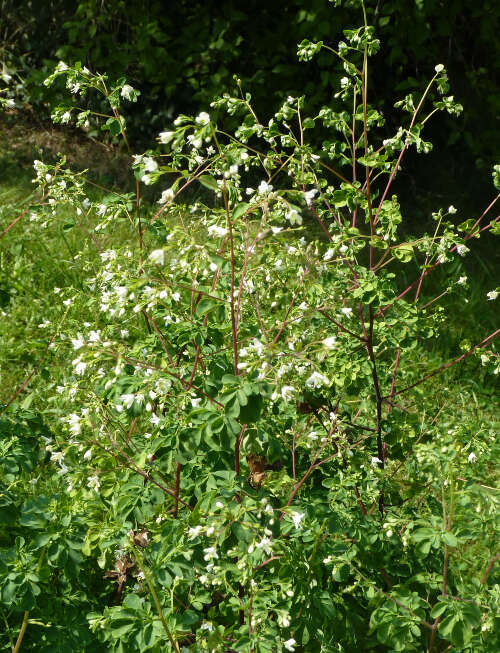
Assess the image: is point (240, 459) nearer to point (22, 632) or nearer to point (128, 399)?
point (128, 399)

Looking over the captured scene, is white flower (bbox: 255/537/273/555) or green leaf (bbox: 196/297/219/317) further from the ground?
green leaf (bbox: 196/297/219/317)

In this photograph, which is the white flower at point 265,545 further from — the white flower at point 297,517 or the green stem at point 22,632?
the green stem at point 22,632

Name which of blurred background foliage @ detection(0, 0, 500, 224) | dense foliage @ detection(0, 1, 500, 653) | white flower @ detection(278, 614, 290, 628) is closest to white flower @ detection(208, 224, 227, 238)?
dense foliage @ detection(0, 1, 500, 653)

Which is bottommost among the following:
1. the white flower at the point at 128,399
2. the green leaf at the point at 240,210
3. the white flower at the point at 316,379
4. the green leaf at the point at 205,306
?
the white flower at the point at 128,399

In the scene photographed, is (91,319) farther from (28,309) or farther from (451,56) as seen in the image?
(451,56)

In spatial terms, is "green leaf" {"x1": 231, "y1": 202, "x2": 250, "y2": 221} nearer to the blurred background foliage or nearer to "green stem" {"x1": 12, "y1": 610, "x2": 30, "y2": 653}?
"green stem" {"x1": 12, "y1": 610, "x2": 30, "y2": 653}

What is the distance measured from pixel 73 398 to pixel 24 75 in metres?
5.35

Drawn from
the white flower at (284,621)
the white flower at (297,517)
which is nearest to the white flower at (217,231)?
the white flower at (297,517)

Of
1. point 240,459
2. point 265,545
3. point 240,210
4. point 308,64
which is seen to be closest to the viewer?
point 265,545

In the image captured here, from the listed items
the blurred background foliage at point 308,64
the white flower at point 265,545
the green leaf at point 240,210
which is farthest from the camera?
the blurred background foliage at point 308,64

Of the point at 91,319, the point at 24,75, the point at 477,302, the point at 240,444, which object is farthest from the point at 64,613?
the point at 24,75

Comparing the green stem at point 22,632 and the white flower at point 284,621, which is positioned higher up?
the white flower at point 284,621

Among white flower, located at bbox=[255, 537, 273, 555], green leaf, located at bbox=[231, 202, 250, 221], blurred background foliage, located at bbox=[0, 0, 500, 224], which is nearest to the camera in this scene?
white flower, located at bbox=[255, 537, 273, 555]

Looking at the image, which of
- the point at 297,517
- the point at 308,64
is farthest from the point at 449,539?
the point at 308,64
